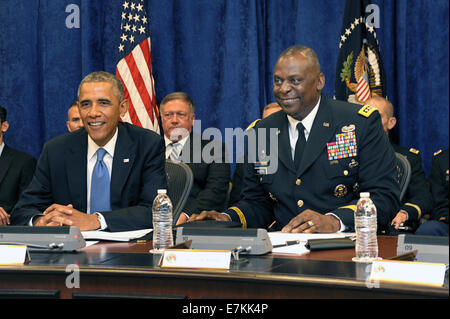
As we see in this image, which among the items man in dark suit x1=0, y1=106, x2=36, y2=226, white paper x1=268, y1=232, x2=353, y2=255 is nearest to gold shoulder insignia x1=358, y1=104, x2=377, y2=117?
white paper x1=268, y1=232, x2=353, y2=255

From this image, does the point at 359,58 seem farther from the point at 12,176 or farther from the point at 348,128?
the point at 12,176

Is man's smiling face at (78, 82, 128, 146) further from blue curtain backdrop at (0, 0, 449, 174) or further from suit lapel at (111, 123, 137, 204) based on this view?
blue curtain backdrop at (0, 0, 449, 174)

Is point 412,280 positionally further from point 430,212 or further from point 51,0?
point 51,0

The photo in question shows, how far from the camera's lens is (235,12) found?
492cm

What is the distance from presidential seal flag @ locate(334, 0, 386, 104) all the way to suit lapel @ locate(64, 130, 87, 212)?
90.0 inches

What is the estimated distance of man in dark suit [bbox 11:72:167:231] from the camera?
266cm

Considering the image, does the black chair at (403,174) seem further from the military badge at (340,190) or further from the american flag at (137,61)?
the american flag at (137,61)

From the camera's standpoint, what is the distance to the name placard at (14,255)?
1847 millimetres

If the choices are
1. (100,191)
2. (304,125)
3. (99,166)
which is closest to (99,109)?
(99,166)

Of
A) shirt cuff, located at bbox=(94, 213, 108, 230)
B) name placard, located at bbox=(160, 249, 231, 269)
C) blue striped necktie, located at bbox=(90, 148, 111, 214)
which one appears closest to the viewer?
name placard, located at bbox=(160, 249, 231, 269)

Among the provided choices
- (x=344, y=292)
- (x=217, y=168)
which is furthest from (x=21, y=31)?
(x=344, y=292)

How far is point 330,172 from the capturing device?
2.62 meters

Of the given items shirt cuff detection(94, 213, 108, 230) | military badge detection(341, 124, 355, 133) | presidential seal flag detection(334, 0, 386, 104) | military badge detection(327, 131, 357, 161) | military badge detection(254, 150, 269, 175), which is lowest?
shirt cuff detection(94, 213, 108, 230)

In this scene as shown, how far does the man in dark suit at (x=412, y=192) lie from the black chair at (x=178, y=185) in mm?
1500
